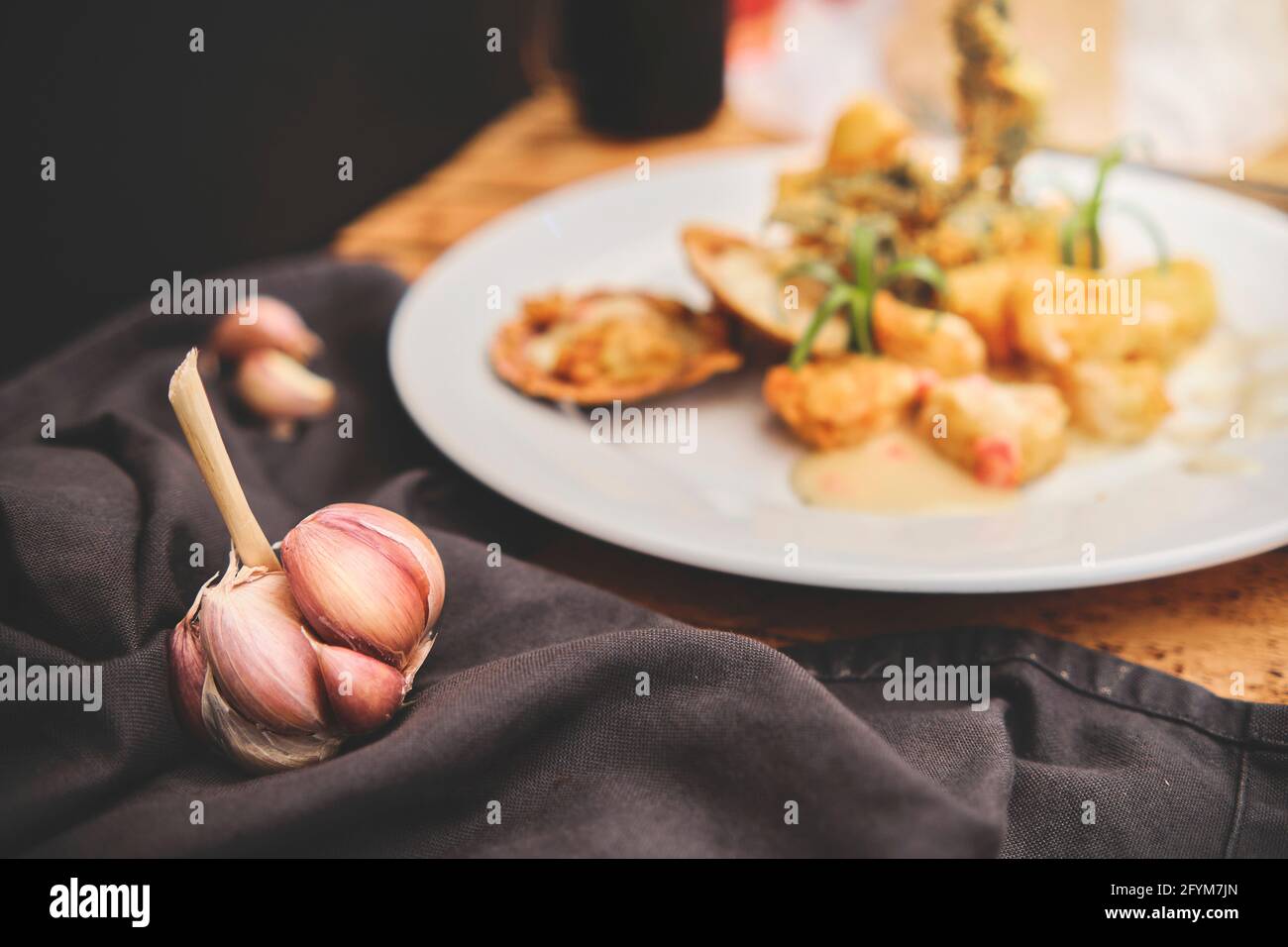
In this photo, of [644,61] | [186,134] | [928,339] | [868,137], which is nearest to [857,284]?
[928,339]

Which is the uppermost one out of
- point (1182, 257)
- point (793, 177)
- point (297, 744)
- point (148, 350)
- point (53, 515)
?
point (793, 177)

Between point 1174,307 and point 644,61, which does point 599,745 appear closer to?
point 1174,307

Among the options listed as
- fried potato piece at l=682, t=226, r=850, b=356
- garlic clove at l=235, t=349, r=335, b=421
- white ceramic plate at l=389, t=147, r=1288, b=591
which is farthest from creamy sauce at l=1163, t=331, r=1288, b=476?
garlic clove at l=235, t=349, r=335, b=421

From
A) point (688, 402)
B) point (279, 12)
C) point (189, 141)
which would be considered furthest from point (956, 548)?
point (279, 12)

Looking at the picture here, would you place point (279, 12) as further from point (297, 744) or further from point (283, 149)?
point (297, 744)

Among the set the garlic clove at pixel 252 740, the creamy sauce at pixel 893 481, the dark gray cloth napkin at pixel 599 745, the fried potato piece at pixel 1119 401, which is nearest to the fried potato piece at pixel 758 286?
the creamy sauce at pixel 893 481

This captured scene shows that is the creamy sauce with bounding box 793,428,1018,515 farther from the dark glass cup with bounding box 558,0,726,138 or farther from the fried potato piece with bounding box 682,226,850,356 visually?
the dark glass cup with bounding box 558,0,726,138

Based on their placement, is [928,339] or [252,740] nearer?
[252,740]
